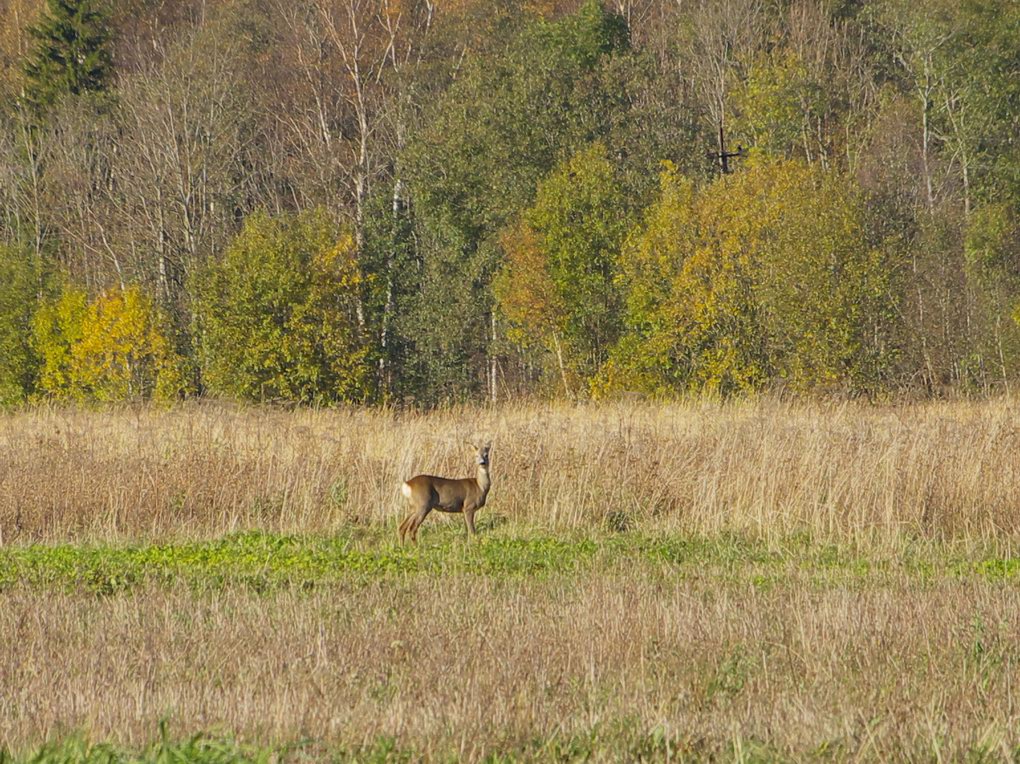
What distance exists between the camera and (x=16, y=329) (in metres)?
42.2

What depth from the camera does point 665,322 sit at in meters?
34.8

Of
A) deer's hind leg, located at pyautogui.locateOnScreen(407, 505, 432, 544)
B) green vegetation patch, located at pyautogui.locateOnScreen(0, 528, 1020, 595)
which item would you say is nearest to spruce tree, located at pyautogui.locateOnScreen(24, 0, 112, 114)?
deer's hind leg, located at pyautogui.locateOnScreen(407, 505, 432, 544)

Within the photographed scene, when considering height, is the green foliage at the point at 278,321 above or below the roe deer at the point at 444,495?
above

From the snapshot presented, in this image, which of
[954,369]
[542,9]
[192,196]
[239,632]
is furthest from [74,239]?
[239,632]

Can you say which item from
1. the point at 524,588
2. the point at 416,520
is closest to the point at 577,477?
the point at 416,520

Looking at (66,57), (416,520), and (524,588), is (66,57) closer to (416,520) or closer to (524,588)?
(416,520)

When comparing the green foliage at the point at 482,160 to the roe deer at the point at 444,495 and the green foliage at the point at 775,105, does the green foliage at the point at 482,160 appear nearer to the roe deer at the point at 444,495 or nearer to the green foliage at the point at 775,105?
the green foliage at the point at 775,105

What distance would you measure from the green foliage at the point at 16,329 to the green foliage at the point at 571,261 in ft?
50.5

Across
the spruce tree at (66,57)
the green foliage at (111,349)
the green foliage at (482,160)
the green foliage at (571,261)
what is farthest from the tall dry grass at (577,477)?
the spruce tree at (66,57)

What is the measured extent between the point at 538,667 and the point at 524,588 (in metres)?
2.65

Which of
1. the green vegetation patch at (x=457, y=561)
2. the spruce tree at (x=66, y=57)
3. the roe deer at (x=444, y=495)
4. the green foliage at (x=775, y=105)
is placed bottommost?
the green vegetation patch at (x=457, y=561)

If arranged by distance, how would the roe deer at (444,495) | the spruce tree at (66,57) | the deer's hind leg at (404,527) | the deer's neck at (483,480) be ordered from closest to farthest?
the roe deer at (444,495) < the deer's hind leg at (404,527) < the deer's neck at (483,480) < the spruce tree at (66,57)

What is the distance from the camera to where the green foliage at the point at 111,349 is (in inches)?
1538

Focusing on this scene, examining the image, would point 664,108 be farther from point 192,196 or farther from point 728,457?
point 728,457
